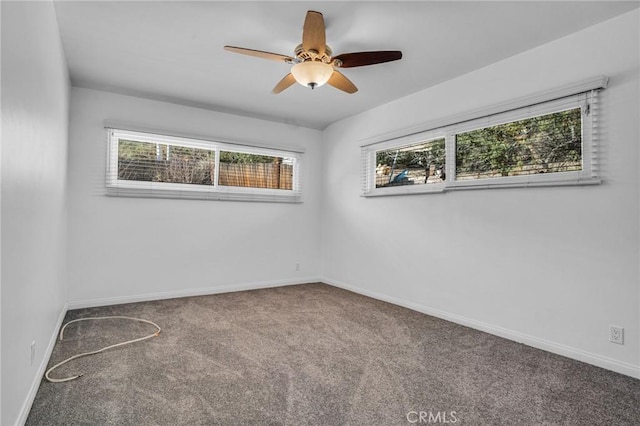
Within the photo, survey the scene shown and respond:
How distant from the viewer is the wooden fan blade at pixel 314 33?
2029mm

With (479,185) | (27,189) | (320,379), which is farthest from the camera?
(479,185)

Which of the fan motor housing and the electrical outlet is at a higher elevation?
the fan motor housing

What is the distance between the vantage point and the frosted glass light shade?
239cm

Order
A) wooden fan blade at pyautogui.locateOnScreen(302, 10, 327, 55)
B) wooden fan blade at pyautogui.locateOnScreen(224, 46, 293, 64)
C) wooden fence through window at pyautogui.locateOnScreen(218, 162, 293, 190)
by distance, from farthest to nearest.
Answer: wooden fence through window at pyautogui.locateOnScreen(218, 162, 293, 190) < wooden fan blade at pyautogui.locateOnScreen(224, 46, 293, 64) < wooden fan blade at pyautogui.locateOnScreen(302, 10, 327, 55)

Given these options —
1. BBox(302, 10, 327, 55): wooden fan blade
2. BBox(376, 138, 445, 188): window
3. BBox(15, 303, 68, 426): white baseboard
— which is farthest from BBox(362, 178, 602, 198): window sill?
BBox(15, 303, 68, 426): white baseboard

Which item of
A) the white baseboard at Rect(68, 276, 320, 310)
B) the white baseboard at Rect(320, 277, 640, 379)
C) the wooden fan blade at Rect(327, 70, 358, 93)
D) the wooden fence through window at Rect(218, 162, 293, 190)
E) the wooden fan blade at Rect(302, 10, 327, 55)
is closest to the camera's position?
the wooden fan blade at Rect(302, 10, 327, 55)

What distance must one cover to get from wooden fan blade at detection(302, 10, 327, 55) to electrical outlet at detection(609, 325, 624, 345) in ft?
8.84

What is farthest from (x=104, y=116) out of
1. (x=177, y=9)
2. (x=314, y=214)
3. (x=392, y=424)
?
(x=392, y=424)

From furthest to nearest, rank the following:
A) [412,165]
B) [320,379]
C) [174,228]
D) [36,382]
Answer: [174,228] < [412,165] < [320,379] < [36,382]

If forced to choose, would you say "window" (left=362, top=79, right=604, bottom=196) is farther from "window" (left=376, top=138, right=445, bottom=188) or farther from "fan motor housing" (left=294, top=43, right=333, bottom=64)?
"fan motor housing" (left=294, top=43, right=333, bottom=64)

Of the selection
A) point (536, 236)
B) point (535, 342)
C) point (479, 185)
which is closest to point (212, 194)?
point (479, 185)

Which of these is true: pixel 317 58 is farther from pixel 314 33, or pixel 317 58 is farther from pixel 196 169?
pixel 196 169

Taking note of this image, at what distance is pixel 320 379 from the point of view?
2.08 m

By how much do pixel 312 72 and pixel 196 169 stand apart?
95.5 inches
